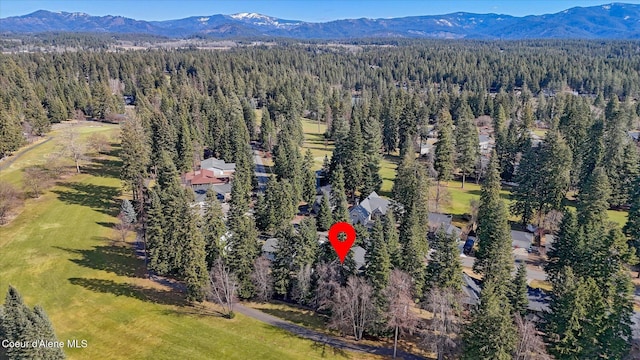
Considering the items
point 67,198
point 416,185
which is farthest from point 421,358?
point 67,198

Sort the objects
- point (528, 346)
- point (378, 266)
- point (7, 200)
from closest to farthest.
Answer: point (528, 346)
point (378, 266)
point (7, 200)

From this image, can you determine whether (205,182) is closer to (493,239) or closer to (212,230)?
(212,230)

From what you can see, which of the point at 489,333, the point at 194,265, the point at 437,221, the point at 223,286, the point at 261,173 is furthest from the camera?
the point at 261,173

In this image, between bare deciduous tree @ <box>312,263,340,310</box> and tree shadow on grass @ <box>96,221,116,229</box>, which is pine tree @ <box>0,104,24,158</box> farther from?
bare deciduous tree @ <box>312,263,340,310</box>

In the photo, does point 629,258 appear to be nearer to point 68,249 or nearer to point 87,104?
point 68,249

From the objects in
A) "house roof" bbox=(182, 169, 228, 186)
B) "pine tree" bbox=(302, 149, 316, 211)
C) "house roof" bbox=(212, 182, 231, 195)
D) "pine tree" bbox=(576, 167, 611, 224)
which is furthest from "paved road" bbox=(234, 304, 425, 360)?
"house roof" bbox=(182, 169, 228, 186)

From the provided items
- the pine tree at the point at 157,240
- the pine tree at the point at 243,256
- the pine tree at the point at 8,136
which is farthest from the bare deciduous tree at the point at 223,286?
the pine tree at the point at 8,136

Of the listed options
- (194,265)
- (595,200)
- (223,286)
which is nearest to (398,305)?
(223,286)
